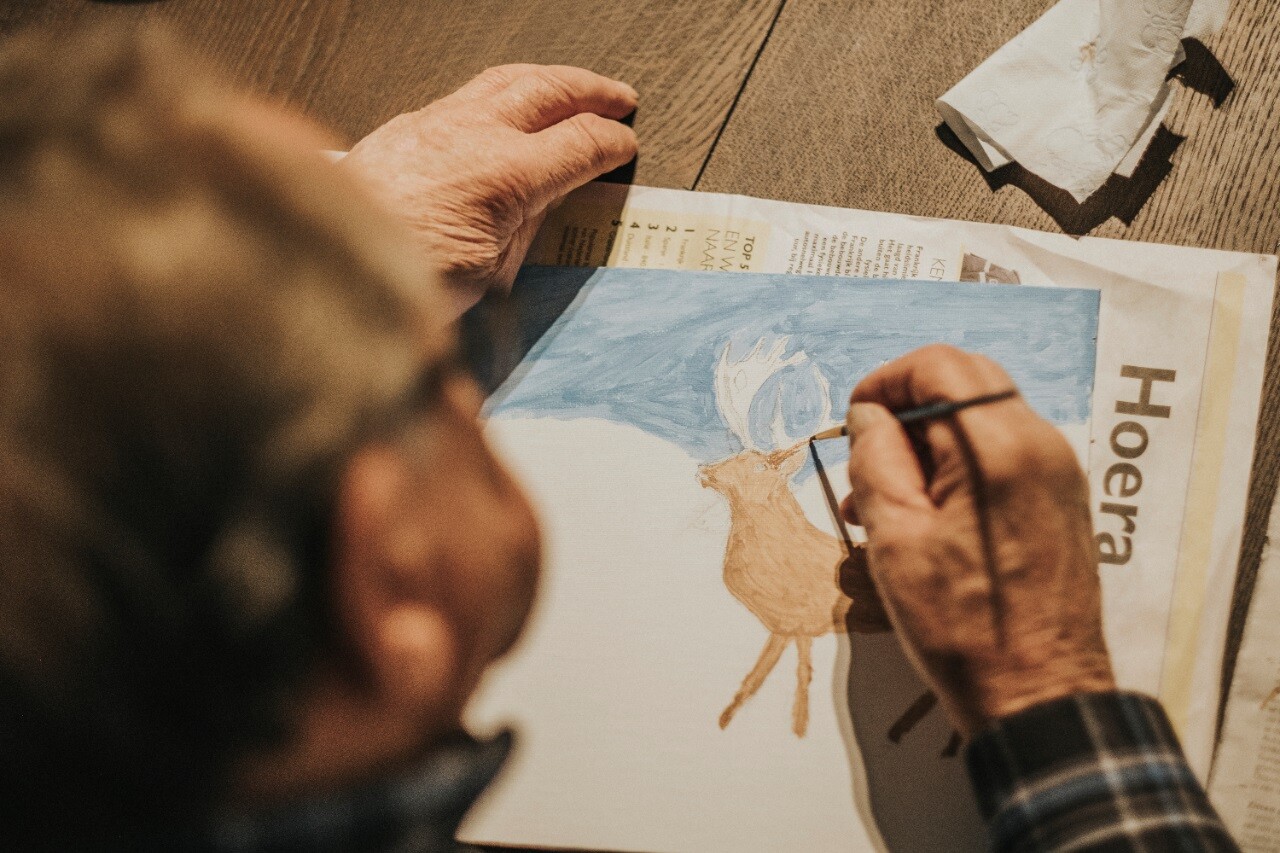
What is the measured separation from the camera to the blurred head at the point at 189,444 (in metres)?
0.30

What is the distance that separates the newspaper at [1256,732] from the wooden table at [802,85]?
1 cm

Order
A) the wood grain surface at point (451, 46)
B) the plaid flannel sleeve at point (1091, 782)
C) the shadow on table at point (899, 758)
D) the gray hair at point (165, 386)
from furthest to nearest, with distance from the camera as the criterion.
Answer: the wood grain surface at point (451, 46), the shadow on table at point (899, 758), the plaid flannel sleeve at point (1091, 782), the gray hair at point (165, 386)

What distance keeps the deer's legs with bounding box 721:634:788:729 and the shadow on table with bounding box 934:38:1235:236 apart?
0.41 m

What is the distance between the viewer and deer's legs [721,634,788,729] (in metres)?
0.58

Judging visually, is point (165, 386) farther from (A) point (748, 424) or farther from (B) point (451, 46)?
Result: (B) point (451, 46)

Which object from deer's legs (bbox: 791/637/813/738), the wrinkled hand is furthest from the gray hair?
deer's legs (bbox: 791/637/813/738)

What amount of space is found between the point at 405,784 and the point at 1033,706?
0.39 meters

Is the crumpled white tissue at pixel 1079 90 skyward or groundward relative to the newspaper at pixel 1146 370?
skyward

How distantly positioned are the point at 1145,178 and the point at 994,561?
380 mm

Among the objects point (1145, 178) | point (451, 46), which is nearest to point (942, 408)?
point (1145, 178)

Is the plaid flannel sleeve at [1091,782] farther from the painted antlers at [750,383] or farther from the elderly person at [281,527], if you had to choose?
the painted antlers at [750,383]

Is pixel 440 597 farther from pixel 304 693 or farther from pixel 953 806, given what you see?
pixel 953 806

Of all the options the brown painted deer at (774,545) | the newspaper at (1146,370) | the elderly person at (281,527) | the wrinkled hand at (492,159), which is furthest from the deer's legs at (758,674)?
the wrinkled hand at (492,159)

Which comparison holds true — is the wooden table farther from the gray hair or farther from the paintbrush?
the gray hair
